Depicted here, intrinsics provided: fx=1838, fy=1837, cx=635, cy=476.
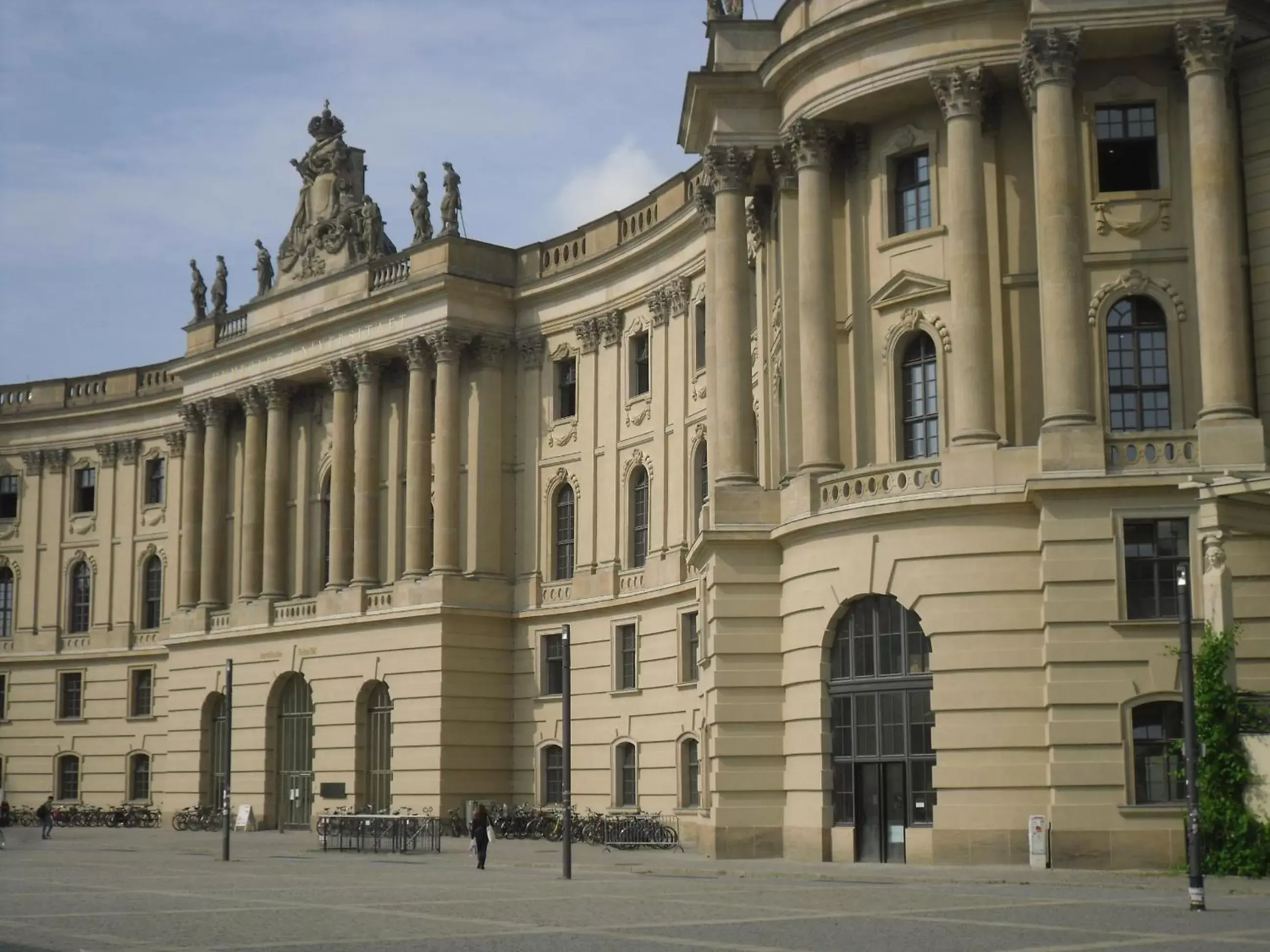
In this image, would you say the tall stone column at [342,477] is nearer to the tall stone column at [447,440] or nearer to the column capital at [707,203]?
the tall stone column at [447,440]

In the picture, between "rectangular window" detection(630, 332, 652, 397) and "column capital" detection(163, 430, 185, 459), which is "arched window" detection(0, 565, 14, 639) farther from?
"rectangular window" detection(630, 332, 652, 397)

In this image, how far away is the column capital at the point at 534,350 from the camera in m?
64.0

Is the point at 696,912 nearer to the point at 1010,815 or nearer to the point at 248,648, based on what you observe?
the point at 1010,815

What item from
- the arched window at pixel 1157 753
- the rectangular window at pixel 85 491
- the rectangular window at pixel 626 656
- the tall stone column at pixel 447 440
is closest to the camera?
the arched window at pixel 1157 753

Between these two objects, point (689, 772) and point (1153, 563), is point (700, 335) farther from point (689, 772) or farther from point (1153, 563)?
point (1153, 563)

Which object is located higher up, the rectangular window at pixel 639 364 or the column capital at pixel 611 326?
the column capital at pixel 611 326

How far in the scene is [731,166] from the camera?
148 feet

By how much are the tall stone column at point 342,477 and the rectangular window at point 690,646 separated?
1607 cm

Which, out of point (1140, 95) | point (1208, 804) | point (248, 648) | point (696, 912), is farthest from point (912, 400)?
point (248, 648)

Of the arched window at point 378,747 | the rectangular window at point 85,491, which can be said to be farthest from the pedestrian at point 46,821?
the rectangular window at point 85,491

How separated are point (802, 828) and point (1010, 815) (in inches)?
216

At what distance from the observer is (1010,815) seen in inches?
1459

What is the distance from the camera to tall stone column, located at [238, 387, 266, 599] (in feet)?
232

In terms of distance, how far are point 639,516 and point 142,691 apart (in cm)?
3069
